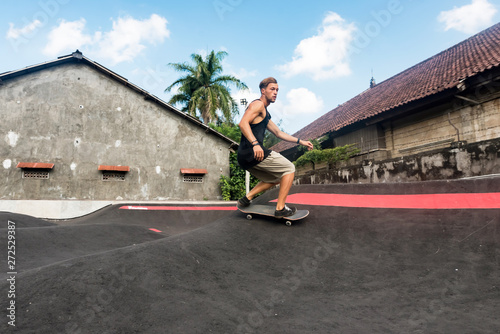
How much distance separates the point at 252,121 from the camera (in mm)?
3934

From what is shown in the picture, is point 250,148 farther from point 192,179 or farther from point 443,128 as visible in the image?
point 192,179

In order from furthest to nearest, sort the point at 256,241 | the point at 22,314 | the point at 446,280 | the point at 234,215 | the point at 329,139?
the point at 329,139 → the point at 234,215 → the point at 256,241 → the point at 446,280 → the point at 22,314

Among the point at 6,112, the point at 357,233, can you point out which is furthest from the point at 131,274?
the point at 6,112

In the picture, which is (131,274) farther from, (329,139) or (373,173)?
(329,139)

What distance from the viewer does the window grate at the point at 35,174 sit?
11.6 meters

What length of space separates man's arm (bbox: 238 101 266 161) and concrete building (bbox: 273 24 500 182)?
5672 millimetres

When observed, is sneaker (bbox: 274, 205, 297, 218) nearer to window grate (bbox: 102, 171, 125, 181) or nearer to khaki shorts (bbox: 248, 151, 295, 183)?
khaki shorts (bbox: 248, 151, 295, 183)

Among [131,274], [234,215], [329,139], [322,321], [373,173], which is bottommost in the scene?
[322,321]

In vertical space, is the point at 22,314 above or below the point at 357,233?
below

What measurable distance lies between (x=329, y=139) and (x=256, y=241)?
13042 mm

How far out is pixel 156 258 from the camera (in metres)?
2.68

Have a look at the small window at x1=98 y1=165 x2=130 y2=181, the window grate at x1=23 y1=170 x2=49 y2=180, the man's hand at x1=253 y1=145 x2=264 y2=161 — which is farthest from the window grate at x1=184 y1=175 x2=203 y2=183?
the man's hand at x1=253 y1=145 x2=264 y2=161

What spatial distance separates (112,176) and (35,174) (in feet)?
9.65

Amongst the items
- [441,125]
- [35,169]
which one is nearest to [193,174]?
[35,169]
